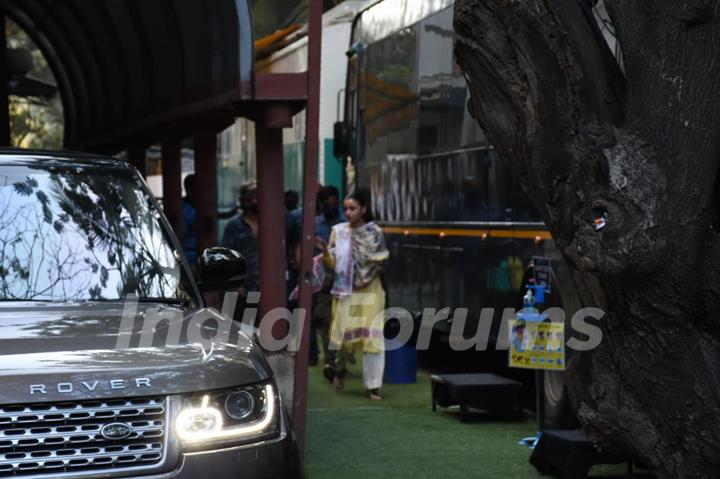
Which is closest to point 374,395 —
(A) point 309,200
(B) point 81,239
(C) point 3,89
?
(A) point 309,200

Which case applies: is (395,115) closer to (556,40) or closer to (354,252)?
(354,252)

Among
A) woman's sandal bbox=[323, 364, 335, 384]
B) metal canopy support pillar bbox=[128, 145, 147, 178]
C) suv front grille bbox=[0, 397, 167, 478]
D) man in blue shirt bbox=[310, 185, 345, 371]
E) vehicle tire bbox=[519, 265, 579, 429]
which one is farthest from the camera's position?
metal canopy support pillar bbox=[128, 145, 147, 178]

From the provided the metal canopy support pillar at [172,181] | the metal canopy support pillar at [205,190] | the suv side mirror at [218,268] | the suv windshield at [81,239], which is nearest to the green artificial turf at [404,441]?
the metal canopy support pillar at [205,190]

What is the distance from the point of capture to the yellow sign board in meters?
9.31

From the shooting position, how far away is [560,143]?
212 inches

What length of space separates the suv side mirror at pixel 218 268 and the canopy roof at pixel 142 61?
2380 millimetres

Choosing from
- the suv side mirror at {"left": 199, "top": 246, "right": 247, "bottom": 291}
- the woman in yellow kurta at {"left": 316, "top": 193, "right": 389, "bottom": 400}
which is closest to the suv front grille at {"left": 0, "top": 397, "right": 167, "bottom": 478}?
the suv side mirror at {"left": 199, "top": 246, "right": 247, "bottom": 291}

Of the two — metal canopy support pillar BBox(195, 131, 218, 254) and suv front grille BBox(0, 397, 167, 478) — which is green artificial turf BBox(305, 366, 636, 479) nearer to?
metal canopy support pillar BBox(195, 131, 218, 254)

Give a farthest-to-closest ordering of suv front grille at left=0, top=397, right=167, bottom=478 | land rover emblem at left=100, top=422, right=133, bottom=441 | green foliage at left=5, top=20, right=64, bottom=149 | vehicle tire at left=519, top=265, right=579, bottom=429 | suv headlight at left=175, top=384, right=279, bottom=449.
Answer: green foliage at left=5, top=20, right=64, bottom=149 < vehicle tire at left=519, top=265, right=579, bottom=429 < suv headlight at left=175, top=384, right=279, bottom=449 < land rover emblem at left=100, top=422, right=133, bottom=441 < suv front grille at left=0, top=397, right=167, bottom=478

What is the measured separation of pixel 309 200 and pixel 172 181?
762 cm

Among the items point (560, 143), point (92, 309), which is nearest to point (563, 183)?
point (560, 143)

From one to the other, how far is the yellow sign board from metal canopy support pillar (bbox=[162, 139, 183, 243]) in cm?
615

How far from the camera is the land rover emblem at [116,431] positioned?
4781 millimetres

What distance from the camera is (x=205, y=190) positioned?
13781mm
